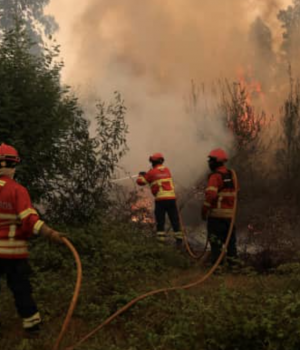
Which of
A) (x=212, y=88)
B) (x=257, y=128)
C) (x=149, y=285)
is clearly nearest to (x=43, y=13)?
(x=212, y=88)

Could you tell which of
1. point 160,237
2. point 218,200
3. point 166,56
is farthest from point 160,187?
point 166,56

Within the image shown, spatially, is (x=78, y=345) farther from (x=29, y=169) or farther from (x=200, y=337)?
(x=29, y=169)

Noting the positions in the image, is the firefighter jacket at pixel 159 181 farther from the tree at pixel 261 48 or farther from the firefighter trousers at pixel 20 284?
the tree at pixel 261 48

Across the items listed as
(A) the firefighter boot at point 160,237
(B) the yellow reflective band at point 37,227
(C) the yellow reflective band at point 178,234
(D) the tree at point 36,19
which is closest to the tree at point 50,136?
(A) the firefighter boot at point 160,237

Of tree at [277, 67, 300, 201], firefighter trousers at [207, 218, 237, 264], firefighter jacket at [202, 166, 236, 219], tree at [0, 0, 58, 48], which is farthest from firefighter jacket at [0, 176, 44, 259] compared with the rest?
tree at [0, 0, 58, 48]

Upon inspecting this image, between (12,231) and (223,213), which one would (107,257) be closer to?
(223,213)

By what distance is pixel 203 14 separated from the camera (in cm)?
1936

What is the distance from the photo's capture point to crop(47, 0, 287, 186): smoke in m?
15.8

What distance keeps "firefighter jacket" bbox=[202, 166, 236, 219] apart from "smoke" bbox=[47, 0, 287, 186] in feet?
24.7

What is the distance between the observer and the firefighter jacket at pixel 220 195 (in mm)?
7422

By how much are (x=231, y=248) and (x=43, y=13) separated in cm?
4018

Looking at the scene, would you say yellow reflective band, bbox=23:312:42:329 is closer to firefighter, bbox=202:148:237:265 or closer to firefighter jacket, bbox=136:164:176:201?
firefighter, bbox=202:148:237:265

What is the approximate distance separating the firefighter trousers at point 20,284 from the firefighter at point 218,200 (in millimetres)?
3685

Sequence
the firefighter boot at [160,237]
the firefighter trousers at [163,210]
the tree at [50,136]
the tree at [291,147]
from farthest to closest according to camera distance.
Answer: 1. the tree at [291,147]
2. the firefighter trousers at [163,210]
3. the firefighter boot at [160,237]
4. the tree at [50,136]
